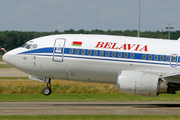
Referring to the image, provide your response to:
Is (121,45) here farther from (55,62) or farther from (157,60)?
(55,62)

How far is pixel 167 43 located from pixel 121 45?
12.4ft

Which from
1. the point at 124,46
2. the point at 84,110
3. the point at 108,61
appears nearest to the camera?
the point at 84,110

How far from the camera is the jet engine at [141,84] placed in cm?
2688

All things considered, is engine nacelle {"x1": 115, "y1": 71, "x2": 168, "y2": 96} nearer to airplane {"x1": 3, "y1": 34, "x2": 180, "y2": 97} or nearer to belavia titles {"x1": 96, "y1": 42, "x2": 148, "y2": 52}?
airplane {"x1": 3, "y1": 34, "x2": 180, "y2": 97}

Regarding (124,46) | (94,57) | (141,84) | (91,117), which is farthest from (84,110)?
(124,46)

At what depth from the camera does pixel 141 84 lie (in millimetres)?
26891

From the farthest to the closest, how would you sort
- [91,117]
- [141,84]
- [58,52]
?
1. [58,52]
2. [141,84]
3. [91,117]

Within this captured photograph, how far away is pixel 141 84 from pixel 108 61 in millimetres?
3239

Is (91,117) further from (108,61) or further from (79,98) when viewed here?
(79,98)

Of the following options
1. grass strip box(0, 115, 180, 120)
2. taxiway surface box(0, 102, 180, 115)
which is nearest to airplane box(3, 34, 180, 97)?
taxiway surface box(0, 102, 180, 115)

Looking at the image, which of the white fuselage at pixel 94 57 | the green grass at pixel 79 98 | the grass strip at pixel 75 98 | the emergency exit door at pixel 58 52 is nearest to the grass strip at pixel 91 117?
the white fuselage at pixel 94 57

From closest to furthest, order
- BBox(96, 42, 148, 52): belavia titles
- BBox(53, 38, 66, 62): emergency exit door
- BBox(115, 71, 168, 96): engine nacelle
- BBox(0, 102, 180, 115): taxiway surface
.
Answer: BBox(0, 102, 180, 115): taxiway surface < BBox(115, 71, 168, 96): engine nacelle < BBox(96, 42, 148, 52): belavia titles < BBox(53, 38, 66, 62): emergency exit door

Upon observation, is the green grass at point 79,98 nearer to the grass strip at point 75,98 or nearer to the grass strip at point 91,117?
the grass strip at point 75,98

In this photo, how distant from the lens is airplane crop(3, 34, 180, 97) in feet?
89.6
